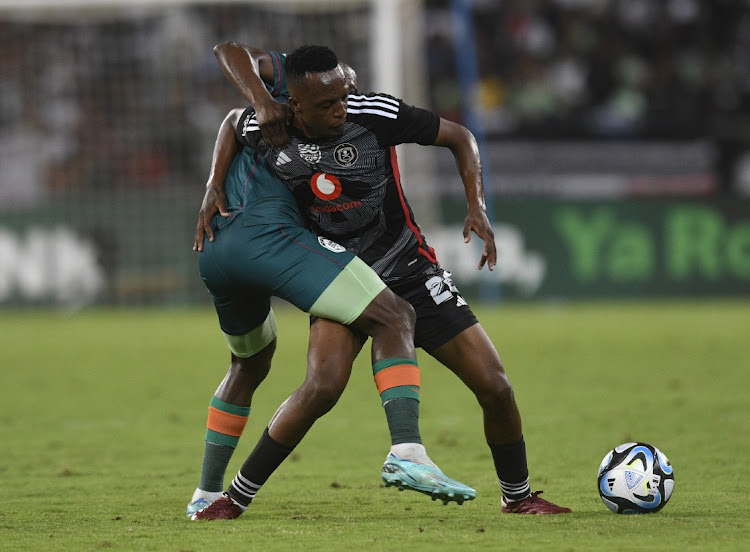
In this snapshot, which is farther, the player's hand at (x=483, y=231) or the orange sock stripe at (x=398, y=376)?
the player's hand at (x=483, y=231)

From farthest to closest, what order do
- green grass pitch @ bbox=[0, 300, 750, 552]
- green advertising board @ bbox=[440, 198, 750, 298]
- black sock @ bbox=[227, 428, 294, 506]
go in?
1. green advertising board @ bbox=[440, 198, 750, 298]
2. black sock @ bbox=[227, 428, 294, 506]
3. green grass pitch @ bbox=[0, 300, 750, 552]

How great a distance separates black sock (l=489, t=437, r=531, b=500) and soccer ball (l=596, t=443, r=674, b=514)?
0.30 m

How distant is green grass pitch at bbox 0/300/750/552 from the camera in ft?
14.3

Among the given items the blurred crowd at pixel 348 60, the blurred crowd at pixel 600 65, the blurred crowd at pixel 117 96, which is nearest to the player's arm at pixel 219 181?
the blurred crowd at pixel 348 60

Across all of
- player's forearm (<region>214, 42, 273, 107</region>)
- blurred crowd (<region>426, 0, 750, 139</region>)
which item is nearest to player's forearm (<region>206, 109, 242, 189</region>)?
player's forearm (<region>214, 42, 273, 107</region>)

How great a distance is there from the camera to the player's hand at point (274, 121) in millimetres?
4662

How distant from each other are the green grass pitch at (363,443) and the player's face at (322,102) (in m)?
1.50

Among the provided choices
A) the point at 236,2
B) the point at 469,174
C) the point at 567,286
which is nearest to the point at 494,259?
the point at 469,174

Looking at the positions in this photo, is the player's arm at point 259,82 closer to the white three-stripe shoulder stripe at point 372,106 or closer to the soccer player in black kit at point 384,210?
the soccer player in black kit at point 384,210

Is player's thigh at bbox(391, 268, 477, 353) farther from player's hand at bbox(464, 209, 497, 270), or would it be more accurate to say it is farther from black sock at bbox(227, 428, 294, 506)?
black sock at bbox(227, 428, 294, 506)

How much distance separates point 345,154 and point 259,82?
46 centimetres

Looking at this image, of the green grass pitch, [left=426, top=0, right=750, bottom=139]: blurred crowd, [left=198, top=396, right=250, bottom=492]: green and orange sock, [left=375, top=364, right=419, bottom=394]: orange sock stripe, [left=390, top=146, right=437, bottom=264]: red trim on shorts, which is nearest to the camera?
the green grass pitch

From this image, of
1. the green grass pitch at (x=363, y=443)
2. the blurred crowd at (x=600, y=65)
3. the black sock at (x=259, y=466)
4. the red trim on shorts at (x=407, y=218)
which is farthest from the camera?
the blurred crowd at (x=600, y=65)

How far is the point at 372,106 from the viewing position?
15.7ft
